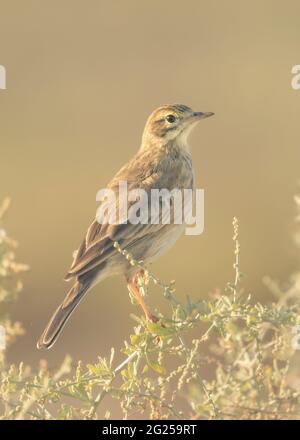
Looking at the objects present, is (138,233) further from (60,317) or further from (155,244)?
(60,317)

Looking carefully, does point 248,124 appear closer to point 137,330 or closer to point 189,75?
point 189,75

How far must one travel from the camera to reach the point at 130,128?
1852 centimetres

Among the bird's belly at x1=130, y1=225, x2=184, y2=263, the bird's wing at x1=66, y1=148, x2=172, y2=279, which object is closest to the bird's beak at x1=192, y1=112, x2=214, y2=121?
the bird's wing at x1=66, y1=148, x2=172, y2=279

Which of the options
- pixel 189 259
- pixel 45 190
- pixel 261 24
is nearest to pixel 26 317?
pixel 189 259

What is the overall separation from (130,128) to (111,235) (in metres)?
12.9

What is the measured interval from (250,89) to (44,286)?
26.3ft

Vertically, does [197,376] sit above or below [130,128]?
below

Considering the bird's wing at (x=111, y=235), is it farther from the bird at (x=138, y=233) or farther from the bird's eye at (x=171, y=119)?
the bird's eye at (x=171, y=119)

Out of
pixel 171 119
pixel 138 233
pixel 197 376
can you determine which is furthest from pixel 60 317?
pixel 171 119

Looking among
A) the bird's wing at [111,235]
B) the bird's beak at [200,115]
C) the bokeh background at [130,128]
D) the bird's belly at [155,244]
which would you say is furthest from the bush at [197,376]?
the bokeh background at [130,128]

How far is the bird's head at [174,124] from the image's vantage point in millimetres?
6887

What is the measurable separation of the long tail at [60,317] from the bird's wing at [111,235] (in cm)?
9

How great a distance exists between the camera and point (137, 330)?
13.2 ft

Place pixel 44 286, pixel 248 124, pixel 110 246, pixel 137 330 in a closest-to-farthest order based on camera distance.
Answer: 1. pixel 137 330
2. pixel 110 246
3. pixel 44 286
4. pixel 248 124
